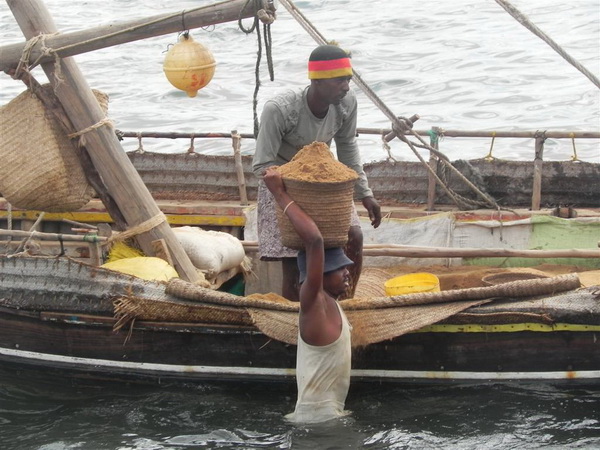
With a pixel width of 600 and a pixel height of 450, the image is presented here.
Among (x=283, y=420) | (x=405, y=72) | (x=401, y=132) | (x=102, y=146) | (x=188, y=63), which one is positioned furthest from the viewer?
(x=405, y=72)

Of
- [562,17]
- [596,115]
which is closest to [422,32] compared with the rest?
[562,17]

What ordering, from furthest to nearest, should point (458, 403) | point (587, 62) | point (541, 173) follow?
point (587, 62) < point (541, 173) < point (458, 403)

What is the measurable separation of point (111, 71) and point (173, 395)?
51.6ft

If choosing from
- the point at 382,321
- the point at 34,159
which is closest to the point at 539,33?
the point at 382,321

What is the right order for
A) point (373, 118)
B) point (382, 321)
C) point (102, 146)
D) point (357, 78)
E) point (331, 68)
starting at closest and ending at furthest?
1. point (331, 68)
2. point (382, 321)
3. point (102, 146)
4. point (357, 78)
5. point (373, 118)

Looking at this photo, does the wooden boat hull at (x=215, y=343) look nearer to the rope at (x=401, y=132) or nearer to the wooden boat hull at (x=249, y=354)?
the wooden boat hull at (x=249, y=354)

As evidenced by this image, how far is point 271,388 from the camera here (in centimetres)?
582

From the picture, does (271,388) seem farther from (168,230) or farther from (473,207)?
(473,207)

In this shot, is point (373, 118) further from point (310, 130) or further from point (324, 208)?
point (324, 208)

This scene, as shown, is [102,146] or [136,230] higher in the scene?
[102,146]

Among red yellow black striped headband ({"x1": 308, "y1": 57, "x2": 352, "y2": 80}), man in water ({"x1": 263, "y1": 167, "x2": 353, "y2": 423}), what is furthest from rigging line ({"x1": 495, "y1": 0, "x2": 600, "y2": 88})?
man in water ({"x1": 263, "y1": 167, "x2": 353, "y2": 423})

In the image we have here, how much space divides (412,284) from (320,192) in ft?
5.54

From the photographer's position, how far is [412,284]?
613 centimetres

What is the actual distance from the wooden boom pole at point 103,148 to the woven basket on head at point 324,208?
5.05ft
